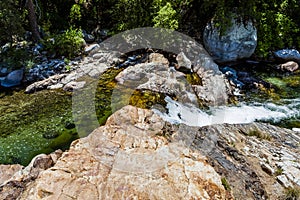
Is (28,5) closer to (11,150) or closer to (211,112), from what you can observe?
(11,150)

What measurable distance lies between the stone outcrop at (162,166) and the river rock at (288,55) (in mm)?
7112

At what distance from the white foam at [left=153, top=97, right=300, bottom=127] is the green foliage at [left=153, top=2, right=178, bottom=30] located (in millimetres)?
4114

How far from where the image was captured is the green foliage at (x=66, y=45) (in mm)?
12008

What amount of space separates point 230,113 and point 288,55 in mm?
5753

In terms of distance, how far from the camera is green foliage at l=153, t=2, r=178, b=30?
1135 centimetres

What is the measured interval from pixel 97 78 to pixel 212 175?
7022 millimetres

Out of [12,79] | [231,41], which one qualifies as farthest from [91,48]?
[231,41]

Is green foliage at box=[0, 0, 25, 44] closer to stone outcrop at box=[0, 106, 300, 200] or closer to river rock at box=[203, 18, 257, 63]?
stone outcrop at box=[0, 106, 300, 200]

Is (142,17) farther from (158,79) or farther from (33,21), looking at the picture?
(33,21)

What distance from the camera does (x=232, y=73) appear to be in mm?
11203

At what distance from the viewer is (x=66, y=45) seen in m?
12.0

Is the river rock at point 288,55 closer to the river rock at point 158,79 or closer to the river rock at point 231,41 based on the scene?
the river rock at point 231,41

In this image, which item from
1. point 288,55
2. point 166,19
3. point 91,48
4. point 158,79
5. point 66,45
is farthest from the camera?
point 288,55

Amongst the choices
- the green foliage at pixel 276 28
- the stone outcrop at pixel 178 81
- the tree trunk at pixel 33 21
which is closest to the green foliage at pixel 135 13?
the stone outcrop at pixel 178 81
